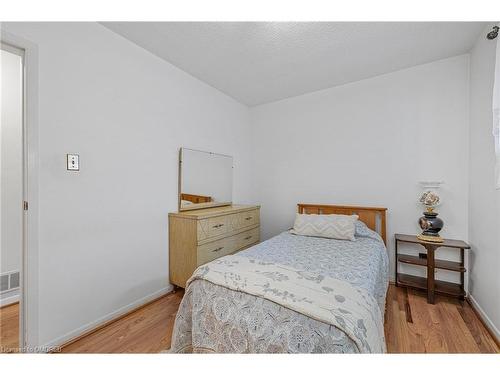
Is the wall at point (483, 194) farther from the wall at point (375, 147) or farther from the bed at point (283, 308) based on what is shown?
the bed at point (283, 308)

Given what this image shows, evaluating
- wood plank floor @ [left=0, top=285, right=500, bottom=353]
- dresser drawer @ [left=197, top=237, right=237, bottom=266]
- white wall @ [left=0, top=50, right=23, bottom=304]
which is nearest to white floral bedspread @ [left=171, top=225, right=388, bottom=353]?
wood plank floor @ [left=0, top=285, right=500, bottom=353]

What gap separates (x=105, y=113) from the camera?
1.86 m

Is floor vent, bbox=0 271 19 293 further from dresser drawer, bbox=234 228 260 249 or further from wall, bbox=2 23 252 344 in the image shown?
dresser drawer, bbox=234 228 260 249

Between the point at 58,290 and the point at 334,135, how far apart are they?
3250 millimetres

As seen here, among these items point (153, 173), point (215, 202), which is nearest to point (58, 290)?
point (153, 173)

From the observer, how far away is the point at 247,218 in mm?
3014

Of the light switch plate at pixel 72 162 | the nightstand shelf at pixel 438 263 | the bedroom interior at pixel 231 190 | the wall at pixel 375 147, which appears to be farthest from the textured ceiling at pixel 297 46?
the nightstand shelf at pixel 438 263

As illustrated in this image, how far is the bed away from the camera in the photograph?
983 millimetres

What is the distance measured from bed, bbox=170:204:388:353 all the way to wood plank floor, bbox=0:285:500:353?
0.42 meters

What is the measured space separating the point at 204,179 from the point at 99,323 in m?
1.72

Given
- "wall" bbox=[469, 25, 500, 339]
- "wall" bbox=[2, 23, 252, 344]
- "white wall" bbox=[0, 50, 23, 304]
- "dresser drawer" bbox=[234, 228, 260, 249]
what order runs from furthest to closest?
"dresser drawer" bbox=[234, 228, 260, 249]
"white wall" bbox=[0, 50, 23, 304]
"wall" bbox=[469, 25, 500, 339]
"wall" bbox=[2, 23, 252, 344]

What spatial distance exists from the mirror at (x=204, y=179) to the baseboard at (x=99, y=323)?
0.95 meters

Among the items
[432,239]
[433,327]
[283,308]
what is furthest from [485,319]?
[283,308]

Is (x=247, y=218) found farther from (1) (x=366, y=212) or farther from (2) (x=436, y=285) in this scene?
(2) (x=436, y=285)
